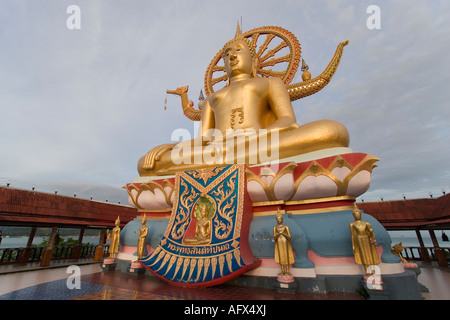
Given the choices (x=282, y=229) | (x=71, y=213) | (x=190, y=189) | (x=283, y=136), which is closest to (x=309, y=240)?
(x=282, y=229)

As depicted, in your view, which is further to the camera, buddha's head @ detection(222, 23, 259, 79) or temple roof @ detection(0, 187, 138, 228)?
buddha's head @ detection(222, 23, 259, 79)

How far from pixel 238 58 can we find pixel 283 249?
603cm

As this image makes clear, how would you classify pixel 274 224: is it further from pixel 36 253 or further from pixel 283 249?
pixel 36 253

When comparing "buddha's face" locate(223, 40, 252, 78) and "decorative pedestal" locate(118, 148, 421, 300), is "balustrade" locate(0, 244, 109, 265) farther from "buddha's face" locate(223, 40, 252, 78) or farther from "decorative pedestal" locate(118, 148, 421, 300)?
"buddha's face" locate(223, 40, 252, 78)

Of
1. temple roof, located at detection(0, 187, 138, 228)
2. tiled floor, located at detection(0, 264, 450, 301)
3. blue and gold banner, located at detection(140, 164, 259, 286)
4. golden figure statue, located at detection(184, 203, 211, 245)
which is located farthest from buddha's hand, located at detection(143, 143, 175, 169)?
temple roof, located at detection(0, 187, 138, 228)

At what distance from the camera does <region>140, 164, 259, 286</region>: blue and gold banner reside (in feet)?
12.0

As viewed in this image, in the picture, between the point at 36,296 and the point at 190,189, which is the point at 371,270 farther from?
the point at 36,296

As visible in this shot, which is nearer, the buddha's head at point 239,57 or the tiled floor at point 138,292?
the tiled floor at point 138,292

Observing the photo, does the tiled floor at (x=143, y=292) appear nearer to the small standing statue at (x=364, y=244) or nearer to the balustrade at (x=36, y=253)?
the small standing statue at (x=364, y=244)

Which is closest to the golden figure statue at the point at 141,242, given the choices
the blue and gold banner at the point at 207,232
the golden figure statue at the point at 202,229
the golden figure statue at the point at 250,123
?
the blue and gold banner at the point at 207,232

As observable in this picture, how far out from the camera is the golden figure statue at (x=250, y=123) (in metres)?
4.50

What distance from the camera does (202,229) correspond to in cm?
433

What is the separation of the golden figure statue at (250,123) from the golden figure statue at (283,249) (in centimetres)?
166
